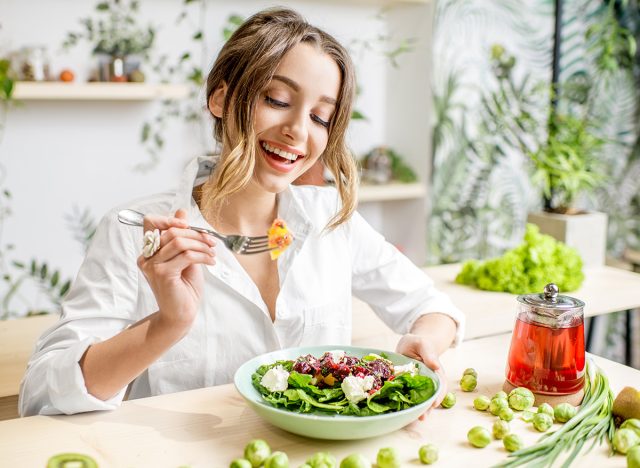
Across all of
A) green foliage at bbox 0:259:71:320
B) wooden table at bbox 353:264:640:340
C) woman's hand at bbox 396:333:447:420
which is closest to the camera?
woman's hand at bbox 396:333:447:420

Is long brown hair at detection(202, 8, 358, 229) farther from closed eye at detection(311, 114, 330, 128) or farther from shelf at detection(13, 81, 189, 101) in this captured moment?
shelf at detection(13, 81, 189, 101)

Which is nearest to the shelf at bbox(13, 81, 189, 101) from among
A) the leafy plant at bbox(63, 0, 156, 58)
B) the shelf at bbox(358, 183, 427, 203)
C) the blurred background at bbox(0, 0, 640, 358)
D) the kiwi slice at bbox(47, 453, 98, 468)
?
the blurred background at bbox(0, 0, 640, 358)

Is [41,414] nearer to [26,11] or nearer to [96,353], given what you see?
[96,353]

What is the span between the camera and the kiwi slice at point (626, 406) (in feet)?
3.83

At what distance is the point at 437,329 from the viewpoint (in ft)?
5.13

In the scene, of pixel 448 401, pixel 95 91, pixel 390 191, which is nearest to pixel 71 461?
pixel 448 401

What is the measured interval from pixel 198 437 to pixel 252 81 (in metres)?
0.73

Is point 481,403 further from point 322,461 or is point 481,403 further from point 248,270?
point 248,270

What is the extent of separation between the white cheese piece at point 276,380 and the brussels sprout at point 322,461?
0.53ft

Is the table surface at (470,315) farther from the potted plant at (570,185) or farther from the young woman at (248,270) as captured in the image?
the young woman at (248,270)

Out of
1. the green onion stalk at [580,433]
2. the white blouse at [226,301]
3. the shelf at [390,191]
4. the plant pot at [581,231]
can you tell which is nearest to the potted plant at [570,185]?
the plant pot at [581,231]

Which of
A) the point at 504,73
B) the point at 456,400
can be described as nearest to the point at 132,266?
the point at 456,400

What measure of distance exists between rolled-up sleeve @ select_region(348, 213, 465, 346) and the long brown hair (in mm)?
264

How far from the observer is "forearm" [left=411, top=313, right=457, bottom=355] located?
1521 mm
